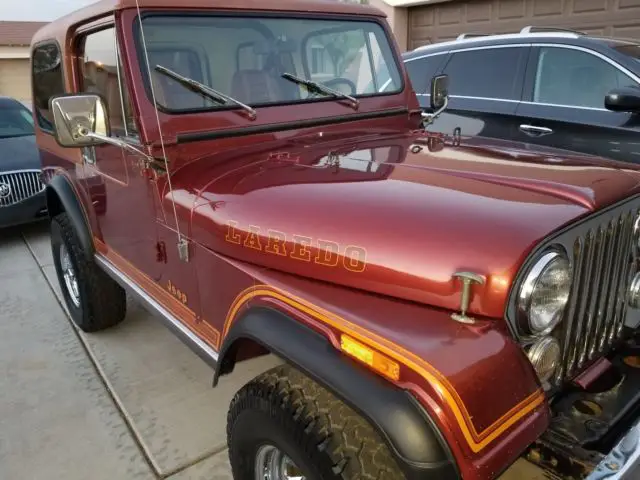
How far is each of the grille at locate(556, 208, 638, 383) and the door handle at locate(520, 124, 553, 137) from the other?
2.68 meters

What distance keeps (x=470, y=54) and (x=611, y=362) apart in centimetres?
375

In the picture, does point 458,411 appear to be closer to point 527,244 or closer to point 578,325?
point 527,244

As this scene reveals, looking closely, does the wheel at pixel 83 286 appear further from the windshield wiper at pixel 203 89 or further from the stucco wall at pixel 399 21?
the stucco wall at pixel 399 21

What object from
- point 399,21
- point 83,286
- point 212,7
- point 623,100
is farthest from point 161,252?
point 399,21

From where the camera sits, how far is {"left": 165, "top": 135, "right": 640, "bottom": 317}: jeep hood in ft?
4.91

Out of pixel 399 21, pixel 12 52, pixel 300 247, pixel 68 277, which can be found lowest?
pixel 68 277

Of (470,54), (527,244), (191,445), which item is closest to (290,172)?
(527,244)

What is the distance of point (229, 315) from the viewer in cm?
199

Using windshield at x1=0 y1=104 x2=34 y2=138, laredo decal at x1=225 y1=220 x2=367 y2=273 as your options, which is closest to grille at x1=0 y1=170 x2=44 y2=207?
windshield at x1=0 y1=104 x2=34 y2=138

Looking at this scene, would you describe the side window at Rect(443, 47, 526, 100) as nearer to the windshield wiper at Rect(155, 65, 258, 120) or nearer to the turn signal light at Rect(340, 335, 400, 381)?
the windshield wiper at Rect(155, 65, 258, 120)

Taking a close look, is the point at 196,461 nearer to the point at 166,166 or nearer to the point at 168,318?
the point at 168,318

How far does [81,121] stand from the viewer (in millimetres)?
2402

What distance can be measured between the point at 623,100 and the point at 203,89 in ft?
9.48

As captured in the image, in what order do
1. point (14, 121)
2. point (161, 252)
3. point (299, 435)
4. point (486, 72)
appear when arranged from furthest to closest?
point (14, 121)
point (486, 72)
point (161, 252)
point (299, 435)
